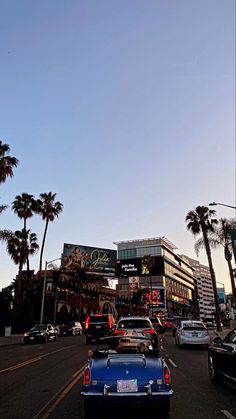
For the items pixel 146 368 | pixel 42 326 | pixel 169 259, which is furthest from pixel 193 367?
pixel 169 259

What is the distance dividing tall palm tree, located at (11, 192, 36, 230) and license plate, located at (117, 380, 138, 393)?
4537 cm

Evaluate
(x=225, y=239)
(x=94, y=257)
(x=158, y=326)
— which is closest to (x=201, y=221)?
(x=225, y=239)

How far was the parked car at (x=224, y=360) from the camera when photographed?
831 centimetres

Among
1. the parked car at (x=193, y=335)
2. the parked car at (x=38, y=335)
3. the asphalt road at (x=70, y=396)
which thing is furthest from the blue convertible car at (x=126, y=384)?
the parked car at (x=38, y=335)

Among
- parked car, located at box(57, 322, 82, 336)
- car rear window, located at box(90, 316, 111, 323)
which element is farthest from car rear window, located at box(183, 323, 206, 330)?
parked car, located at box(57, 322, 82, 336)

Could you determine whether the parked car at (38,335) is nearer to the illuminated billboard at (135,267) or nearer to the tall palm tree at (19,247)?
the tall palm tree at (19,247)

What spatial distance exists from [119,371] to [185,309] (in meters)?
171

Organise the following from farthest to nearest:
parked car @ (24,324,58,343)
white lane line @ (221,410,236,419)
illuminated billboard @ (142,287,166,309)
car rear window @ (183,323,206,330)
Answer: illuminated billboard @ (142,287,166,309) < parked car @ (24,324,58,343) < car rear window @ (183,323,206,330) < white lane line @ (221,410,236,419)

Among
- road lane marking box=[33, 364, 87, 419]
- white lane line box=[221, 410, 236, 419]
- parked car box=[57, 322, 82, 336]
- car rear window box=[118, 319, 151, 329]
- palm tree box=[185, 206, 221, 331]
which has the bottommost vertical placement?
parked car box=[57, 322, 82, 336]

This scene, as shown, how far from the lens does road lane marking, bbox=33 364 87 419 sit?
6.88m

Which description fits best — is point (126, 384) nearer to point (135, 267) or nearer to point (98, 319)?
point (98, 319)

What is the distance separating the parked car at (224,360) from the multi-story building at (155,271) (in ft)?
353

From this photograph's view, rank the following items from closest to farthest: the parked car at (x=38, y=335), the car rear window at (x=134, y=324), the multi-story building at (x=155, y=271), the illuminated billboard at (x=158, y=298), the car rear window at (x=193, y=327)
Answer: the car rear window at (x=134, y=324)
the car rear window at (x=193, y=327)
the parked car at (x=38, y=335)
the illuminated billboard at (x=158, y=298)
the multi-story building at (x=155, y=271)

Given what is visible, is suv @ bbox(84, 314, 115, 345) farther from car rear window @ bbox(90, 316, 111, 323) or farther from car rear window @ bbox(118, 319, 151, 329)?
car rear window @ bbox(118, 319, 151, 329)
